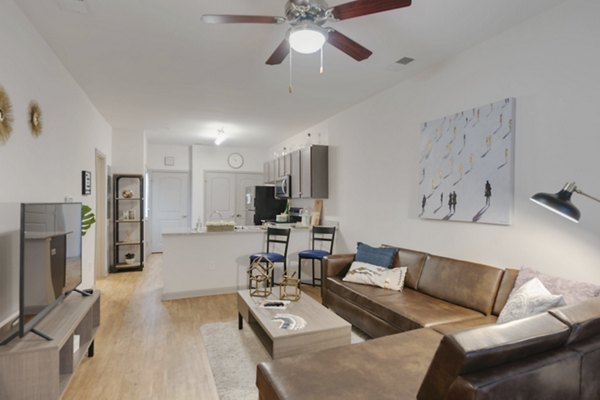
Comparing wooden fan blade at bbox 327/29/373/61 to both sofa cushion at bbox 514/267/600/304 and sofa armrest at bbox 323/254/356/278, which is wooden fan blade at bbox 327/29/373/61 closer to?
sofa cushion at bbox 514/267/600/304

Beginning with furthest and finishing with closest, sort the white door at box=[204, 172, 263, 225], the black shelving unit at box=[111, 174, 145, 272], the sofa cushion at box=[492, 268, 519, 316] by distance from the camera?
the white door at box=[204, 172, 263, 225] < the black shelving unit at box=[111, 174, 145, 272] < the sofa cushion at box=[492, 268, 519, 316]

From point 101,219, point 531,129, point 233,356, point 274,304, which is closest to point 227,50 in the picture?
point 274,304

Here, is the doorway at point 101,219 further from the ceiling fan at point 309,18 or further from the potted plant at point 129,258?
the ceiling fan at point 309,18

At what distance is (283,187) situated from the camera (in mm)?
6043

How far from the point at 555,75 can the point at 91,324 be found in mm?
4075

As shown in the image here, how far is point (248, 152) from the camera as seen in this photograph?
326 inches

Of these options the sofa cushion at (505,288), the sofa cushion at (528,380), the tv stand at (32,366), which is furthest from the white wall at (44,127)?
the sofa cushion at (505,288)

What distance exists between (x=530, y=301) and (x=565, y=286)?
1.02 ft

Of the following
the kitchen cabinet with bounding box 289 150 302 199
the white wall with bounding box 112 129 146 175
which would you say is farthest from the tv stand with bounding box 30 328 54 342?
the white wall with bounding box 112 129 146 175

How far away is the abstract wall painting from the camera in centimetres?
261

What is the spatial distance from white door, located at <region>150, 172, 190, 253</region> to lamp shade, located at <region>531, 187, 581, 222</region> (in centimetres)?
738

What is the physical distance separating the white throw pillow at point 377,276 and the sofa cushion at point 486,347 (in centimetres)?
191

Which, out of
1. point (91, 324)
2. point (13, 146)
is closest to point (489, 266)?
point (91, 324)

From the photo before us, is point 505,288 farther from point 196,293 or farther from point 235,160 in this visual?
point 235,160
